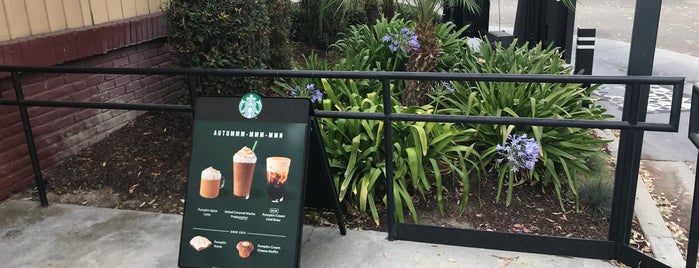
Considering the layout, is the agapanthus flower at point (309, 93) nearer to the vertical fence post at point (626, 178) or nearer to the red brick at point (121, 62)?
the red brick at point (121, 62)

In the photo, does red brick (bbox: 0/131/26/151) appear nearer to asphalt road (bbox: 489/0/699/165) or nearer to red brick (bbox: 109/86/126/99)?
red brick (bbox: 109/86/126/99)

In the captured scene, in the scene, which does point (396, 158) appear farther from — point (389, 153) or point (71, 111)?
point (71, 111)

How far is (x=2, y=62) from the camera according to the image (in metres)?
3.92

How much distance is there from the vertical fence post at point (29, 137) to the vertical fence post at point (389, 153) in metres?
2.30

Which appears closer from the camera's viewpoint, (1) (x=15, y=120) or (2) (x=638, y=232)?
(2) (x=638, y=232)

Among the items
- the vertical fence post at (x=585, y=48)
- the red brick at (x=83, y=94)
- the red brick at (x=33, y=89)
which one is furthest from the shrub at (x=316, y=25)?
the red brick at (x=33, y=89)

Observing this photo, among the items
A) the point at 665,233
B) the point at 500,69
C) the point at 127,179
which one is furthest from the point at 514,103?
the point at 127,179

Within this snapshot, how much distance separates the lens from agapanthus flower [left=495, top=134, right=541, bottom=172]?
3.86m

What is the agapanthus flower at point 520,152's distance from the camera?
3857mm

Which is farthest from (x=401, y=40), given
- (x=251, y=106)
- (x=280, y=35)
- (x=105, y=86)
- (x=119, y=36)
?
(x=251, y=106)

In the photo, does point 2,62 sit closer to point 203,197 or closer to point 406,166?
point 203,197

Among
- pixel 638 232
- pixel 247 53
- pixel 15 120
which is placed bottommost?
pixel 638 232

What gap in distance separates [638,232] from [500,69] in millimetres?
2179

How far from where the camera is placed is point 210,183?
9.43 ft
